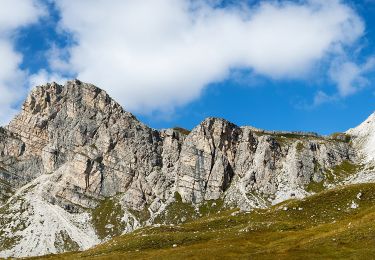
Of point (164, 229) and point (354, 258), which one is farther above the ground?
point (164, 229)

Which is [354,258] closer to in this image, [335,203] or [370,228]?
[370,228]

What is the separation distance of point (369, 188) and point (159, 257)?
261 ft

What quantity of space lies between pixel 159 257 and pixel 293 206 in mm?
67051

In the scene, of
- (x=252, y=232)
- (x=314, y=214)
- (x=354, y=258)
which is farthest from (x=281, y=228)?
(x=354, y=258)

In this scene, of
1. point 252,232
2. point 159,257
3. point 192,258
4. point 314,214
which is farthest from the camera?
point 314,214

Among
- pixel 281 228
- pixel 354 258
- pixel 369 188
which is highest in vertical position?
pixel 369 188

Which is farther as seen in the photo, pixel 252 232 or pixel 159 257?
pixel 252 232

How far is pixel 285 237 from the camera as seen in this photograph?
88438 millimetres

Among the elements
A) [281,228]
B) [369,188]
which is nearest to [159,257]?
[281,228]

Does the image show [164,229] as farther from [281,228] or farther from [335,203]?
[335,203]

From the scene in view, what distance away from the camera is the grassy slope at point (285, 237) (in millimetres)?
64938

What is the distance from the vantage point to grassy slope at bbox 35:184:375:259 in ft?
213

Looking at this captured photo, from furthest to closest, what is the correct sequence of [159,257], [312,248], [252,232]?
[252,232]
[159,257]
[312,248]

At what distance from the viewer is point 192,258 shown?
75438 millimetres
